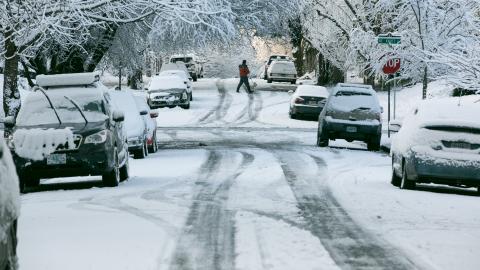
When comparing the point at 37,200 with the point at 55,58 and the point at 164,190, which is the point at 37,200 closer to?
the point at 164,190

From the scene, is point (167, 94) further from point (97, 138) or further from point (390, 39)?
point (97, 138)

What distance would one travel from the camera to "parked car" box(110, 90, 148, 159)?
20641 millimetres

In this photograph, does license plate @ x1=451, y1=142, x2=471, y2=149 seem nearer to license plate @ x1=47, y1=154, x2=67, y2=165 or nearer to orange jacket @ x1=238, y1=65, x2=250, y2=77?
license plate @ x1=47, y1=154, x2=67, y2=165

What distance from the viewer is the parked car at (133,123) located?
20641mm

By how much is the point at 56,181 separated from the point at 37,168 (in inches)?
104

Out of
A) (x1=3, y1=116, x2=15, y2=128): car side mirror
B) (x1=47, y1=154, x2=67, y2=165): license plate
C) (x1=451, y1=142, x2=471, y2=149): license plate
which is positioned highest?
(x1=3, y1=116, x2=15, y2=128): car side mirror

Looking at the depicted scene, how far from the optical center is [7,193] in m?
6.28

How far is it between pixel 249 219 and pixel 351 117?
14383 millimetres

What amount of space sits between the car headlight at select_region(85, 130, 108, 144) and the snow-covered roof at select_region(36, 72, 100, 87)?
77.3 inches

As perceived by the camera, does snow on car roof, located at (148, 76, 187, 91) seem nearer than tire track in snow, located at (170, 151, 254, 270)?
No

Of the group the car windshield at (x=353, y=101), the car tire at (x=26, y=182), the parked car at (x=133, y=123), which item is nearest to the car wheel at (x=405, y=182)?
the car tire at (x=26, y=182)

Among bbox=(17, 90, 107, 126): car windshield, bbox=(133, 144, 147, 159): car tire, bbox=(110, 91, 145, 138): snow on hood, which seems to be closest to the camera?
bbox=(17, 90, 107, 126): car windshield

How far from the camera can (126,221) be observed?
34.0 ft

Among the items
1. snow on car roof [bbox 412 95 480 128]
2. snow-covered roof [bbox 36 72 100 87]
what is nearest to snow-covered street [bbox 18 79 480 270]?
snow on car roof [bbox 412 95 480 128]
